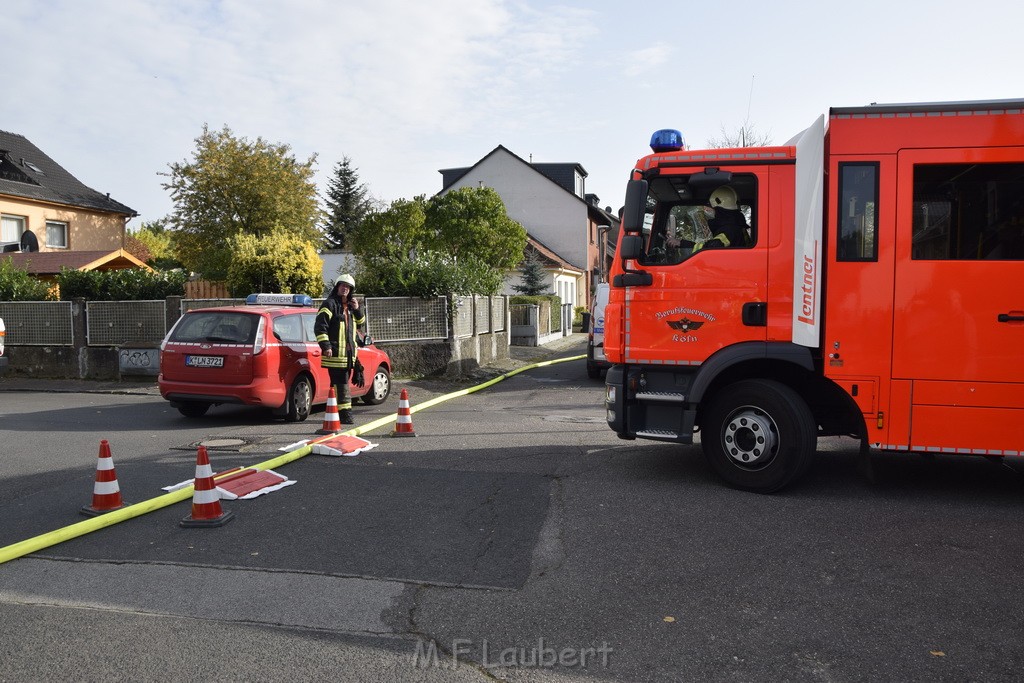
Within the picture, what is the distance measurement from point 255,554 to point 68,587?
1015 millimetres

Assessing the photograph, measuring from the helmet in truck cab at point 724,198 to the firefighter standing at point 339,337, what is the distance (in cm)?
502

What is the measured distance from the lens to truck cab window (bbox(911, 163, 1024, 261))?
600 centimetres

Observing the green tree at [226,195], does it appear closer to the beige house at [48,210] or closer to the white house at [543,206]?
the beige house at [48,210]

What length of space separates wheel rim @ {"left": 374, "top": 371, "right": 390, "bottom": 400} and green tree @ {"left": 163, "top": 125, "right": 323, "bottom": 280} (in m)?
16.3

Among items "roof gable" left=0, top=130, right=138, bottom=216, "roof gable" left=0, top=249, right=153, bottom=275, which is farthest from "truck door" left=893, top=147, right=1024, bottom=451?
"roof gable" left=0, top=130, right=138, bottom=216

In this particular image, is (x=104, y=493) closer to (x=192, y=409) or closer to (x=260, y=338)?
(x=260, y=338)

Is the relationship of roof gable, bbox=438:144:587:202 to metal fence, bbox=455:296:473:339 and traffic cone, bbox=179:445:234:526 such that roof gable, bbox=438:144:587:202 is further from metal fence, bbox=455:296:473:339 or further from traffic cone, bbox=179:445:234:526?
traffic cone, bbox=179:445:234:526

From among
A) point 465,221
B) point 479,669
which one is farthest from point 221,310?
point 465,221

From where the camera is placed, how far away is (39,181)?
34.2m

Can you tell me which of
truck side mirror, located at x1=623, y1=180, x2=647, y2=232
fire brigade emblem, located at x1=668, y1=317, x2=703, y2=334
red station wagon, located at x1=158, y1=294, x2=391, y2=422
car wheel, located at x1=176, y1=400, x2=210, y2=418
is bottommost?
car wheel, located at x1=176, y1=400, x2=210, y2=418

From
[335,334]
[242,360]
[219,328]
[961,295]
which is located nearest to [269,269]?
[219,328]

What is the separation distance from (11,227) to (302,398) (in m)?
27.5

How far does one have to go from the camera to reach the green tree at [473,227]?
1409 inches

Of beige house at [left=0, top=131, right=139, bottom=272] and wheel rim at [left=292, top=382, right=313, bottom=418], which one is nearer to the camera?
wheel rim at [left=292, top=382, right=313, bottom=418]
